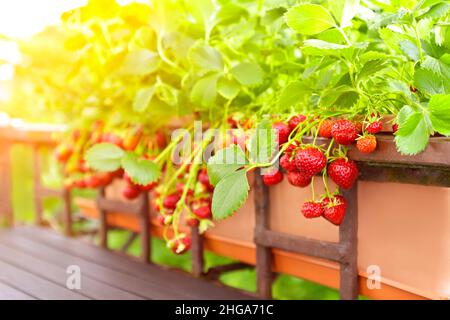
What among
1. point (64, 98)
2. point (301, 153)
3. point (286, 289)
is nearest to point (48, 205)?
point (64, 98)

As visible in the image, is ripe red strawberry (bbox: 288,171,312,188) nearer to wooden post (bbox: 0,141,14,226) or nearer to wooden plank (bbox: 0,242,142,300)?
wooden plank (bbox: 0,242,142,300)

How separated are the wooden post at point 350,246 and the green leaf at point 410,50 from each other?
290 millimetres

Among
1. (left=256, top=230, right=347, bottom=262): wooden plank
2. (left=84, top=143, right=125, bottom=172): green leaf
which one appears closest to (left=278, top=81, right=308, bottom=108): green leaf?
(left=256, top=230, right=347, bottom=262): wooden plank

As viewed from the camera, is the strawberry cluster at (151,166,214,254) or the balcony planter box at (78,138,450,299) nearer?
the balcony planter box at (78,138,450,299)

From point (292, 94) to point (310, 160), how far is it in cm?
14

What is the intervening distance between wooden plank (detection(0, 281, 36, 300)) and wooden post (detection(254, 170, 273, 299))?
55cm

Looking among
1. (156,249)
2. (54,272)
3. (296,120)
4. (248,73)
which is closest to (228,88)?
(248,73)

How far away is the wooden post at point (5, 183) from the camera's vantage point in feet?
7.41

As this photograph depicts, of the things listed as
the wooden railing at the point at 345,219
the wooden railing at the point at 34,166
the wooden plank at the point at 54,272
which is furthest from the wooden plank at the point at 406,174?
the wooden railing at the point at 34,166

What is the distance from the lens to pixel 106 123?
1.64 meters

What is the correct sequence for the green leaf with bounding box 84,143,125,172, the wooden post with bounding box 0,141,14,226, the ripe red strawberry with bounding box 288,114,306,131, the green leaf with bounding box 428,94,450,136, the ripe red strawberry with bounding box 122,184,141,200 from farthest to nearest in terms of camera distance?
the wooden post with bounding box 0,141,14,226 → the ripe red strawberry with bounding box 122,184,141,200 → the green leaf with bounding box 84,143,125,172 → the ripe red strawberry with bounding box 288,114,306,131 → the green leaf with bounding box 428,94,450,136

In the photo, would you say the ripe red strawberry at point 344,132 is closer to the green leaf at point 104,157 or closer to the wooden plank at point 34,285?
the green leaf at point 104,157

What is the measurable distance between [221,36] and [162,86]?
0.62 ft

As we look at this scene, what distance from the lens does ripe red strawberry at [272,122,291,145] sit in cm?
98
